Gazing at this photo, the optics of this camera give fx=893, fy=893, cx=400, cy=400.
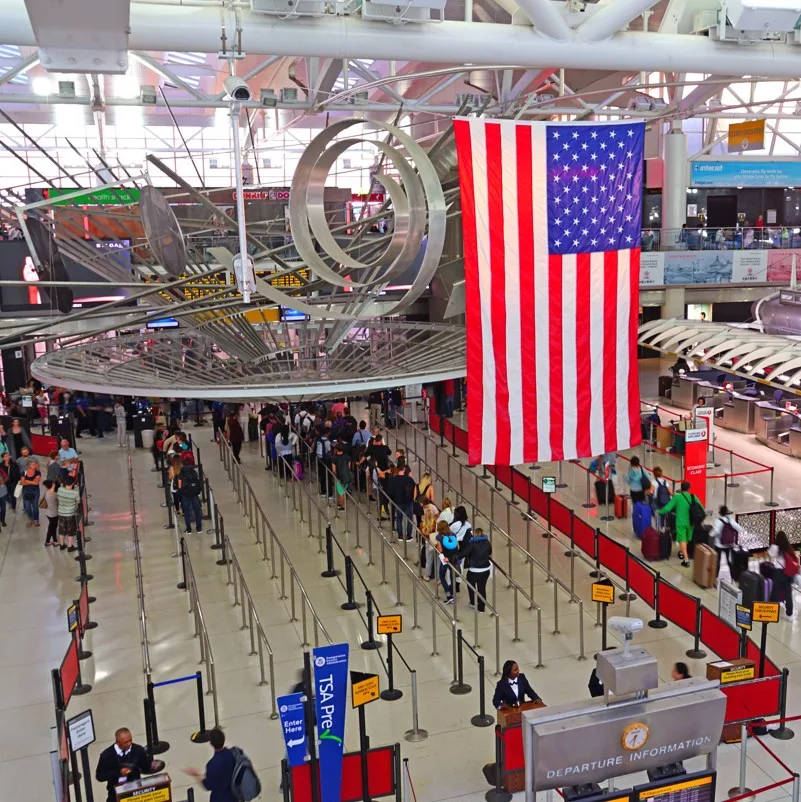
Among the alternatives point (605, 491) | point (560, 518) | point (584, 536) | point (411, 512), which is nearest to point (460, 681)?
point (584, 536)

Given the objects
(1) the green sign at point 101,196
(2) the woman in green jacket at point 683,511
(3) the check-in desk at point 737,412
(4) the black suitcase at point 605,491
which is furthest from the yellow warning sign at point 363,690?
(3) the check-in desk at point 737,412

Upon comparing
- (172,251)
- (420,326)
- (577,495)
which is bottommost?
(577,495)

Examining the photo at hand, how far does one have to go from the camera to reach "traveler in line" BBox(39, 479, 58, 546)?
15430 millimetres

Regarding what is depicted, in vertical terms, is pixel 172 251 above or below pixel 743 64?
below

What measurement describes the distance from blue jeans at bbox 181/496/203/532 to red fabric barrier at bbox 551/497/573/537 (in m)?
6.22

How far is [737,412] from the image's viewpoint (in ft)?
75.7

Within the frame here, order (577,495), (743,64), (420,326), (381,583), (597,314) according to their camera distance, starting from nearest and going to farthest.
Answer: (597,314)
(743,64)
(381,583)
(420,326)
(577,495)

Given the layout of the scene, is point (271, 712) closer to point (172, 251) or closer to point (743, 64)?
point (172, 251)

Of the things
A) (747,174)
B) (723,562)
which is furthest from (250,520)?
(747,174)

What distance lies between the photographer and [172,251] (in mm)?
6867

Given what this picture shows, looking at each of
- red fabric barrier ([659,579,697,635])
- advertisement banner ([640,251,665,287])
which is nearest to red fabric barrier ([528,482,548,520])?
red fabric barrier ([659,579,697,635])

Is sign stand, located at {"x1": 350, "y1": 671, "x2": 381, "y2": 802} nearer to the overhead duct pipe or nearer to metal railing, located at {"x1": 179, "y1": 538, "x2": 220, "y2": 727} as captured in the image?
metal railing, located at {"x1": 179, "y1": 538, "x2": 220, "y2": 727}

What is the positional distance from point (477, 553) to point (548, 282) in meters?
4.68

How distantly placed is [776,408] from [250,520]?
13.3 meters
